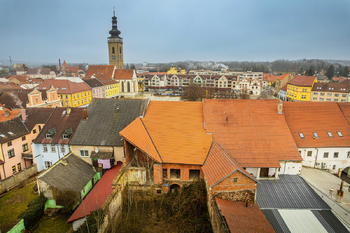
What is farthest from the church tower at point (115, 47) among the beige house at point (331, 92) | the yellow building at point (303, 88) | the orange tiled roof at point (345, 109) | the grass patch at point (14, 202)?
the orange tiled roof at point (345, 109)

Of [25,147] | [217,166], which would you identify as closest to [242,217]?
[217,166]

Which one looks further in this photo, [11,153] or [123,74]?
[123,74]

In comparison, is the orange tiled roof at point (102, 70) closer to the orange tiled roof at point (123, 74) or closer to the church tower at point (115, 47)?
the orange tiled roof at point (123, 74)

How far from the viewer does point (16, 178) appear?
89.1 ft

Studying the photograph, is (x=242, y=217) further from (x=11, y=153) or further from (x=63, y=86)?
(x=63, y=86)

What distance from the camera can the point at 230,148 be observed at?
22.2 metres

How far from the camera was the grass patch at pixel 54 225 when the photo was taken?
19562 millimetres

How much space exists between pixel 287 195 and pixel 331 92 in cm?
6721

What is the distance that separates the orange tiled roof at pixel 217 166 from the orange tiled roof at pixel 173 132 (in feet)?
3.05

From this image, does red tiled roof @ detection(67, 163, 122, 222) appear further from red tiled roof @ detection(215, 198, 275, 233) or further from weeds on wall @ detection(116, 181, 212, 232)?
red tiled roof @ detection(215, 198, 275, 233)

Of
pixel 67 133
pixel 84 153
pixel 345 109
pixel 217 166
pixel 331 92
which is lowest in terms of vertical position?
pixel 84 153

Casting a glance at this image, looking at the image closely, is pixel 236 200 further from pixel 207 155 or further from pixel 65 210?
pixel 65 210

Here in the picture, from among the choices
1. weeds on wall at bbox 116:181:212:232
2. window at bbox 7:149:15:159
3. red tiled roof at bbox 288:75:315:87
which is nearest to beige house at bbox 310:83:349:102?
red tiled roof at bbox 288:75:315:87

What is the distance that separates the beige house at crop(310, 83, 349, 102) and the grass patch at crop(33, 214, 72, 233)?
260ft
